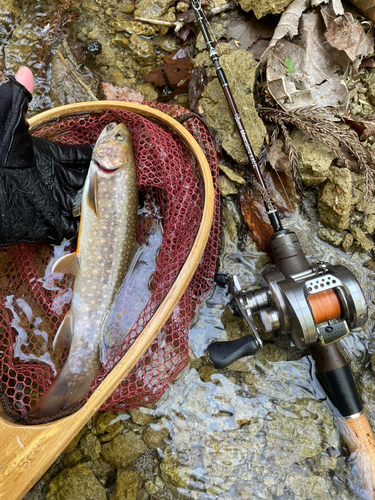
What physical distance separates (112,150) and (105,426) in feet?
6.37

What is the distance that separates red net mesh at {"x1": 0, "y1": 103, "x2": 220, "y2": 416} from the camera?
2.32m

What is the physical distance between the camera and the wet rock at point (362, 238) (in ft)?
8.72

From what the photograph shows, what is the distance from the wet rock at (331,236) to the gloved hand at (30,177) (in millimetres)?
1820

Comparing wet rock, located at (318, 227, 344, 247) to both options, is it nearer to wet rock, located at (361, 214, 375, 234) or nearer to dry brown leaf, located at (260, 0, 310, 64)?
wet rock, located at (361, 214, 375, 234)

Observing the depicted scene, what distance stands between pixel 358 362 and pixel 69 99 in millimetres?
3110

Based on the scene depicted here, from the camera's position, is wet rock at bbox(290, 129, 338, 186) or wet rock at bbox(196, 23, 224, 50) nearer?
wet rock at bbox(290, 129, 338, 186)

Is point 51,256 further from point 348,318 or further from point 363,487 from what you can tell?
point 363,487

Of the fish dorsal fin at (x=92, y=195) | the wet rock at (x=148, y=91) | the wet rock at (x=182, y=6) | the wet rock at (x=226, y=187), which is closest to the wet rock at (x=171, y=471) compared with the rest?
the fish dorsal fin at (x=92, y=195)

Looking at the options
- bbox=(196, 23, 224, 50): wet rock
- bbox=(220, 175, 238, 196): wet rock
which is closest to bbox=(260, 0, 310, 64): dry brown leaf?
bbox=(196, 23, 224, 50): wet rock

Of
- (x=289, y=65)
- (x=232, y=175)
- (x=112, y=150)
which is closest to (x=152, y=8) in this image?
(x=289, y=65)

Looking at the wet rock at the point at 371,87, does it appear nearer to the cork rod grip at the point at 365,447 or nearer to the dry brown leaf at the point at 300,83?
the dry brown leaf at the point at 300,83

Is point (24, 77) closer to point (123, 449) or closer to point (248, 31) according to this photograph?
point (248, 31)

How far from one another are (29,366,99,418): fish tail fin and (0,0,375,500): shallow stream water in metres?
0.56

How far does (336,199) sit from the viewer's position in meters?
2.58
